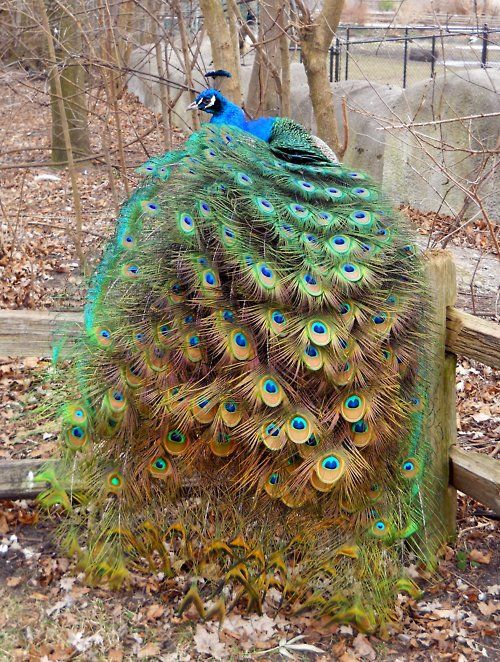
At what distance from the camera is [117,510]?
9.93 feet

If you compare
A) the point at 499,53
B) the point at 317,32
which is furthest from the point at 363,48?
the point at 317,32

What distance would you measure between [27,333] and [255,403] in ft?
4.17

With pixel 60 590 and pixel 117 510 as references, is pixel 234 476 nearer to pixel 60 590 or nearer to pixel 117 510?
pixel 117 510

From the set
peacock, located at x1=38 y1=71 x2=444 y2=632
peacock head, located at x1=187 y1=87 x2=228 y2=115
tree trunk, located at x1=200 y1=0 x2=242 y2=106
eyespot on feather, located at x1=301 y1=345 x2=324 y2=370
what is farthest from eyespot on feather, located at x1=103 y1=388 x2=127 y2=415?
tree trunk, located at x1=200 y1=0 x2=242 y2=106

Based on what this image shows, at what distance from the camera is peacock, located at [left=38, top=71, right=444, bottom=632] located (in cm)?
280

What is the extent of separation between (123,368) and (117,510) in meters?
0.57

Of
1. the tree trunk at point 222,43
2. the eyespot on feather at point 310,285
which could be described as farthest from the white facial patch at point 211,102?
the eyespot on feather at point 310,285

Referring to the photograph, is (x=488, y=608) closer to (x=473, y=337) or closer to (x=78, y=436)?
(x=473, y=337)

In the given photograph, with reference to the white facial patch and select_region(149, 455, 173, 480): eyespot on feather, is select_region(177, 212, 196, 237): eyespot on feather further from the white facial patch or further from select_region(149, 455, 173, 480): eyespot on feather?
the white facial patch

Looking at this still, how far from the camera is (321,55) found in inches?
205

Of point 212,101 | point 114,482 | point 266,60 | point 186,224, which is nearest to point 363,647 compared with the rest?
point 114,482

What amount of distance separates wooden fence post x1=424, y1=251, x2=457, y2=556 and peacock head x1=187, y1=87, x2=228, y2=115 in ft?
7.61

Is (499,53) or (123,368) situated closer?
(123,368)

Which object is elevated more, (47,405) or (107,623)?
(47,405)
